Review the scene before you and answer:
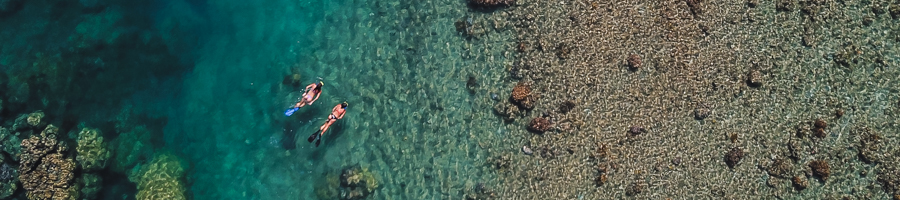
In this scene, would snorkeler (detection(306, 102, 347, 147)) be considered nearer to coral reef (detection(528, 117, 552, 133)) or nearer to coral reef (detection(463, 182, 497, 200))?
coral reef (detection(463, 182, 497, 200))

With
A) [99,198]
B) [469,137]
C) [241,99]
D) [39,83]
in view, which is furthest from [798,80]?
[39,83]

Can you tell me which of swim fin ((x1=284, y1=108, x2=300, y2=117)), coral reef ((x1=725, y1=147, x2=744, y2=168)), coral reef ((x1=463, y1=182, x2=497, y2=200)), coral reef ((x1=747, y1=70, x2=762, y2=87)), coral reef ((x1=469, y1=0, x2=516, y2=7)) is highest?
coral reef ((x1=469, y1=0, x2=516, y2=7))

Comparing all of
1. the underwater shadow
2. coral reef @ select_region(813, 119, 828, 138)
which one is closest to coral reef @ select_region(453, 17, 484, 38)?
the underwater shadow

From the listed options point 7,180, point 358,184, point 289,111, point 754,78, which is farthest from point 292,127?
point 754,78

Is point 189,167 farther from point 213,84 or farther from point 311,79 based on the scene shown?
point 311,79

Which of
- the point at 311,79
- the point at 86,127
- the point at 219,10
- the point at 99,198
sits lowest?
the point at 99,198

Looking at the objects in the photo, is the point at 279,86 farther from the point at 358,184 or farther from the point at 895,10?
the point at 895,10
